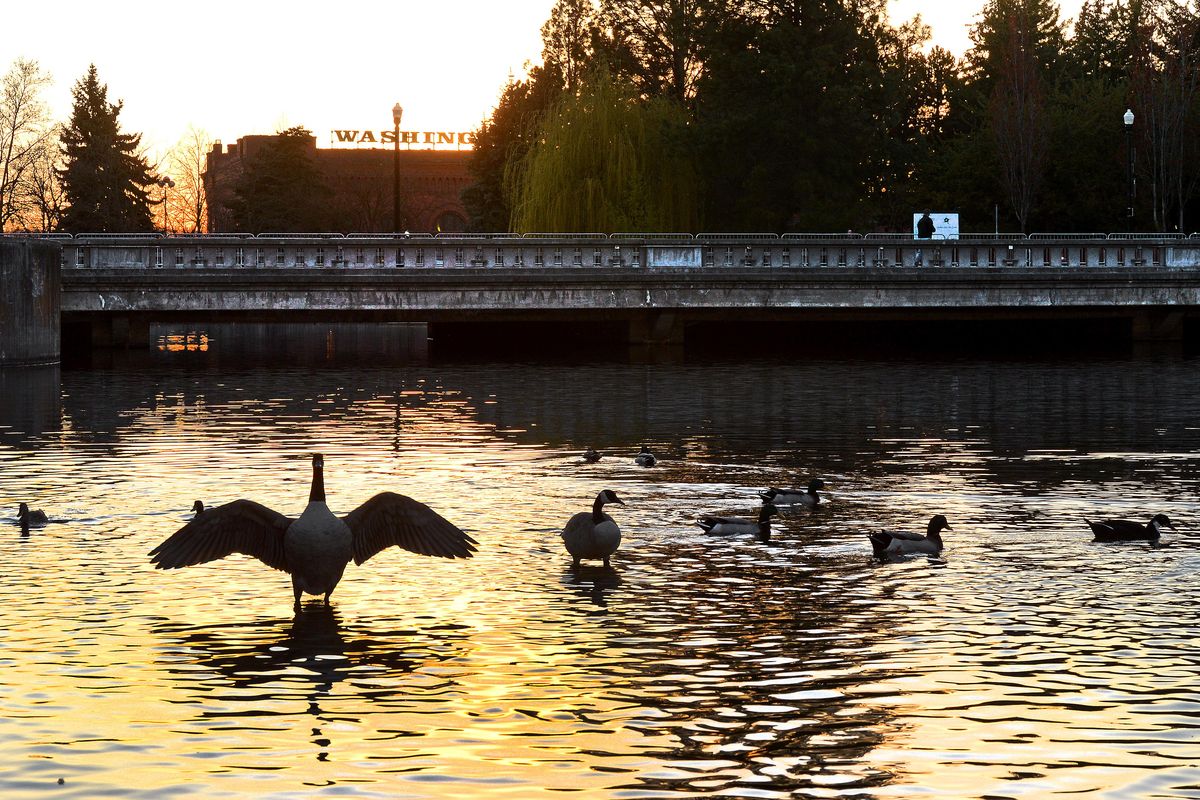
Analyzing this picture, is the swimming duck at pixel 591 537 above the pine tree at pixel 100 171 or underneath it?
underneath

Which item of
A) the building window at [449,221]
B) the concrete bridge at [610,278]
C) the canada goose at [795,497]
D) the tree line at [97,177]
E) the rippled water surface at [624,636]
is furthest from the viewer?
the building window at [449,221]

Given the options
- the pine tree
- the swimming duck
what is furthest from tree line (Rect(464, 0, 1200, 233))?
the swimming duck

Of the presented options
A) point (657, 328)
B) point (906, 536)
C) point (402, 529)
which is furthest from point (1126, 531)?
point (657, 328)

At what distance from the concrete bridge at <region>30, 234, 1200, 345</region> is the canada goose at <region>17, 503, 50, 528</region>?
112ft

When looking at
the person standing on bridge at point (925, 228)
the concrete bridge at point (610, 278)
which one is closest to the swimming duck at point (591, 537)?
the concrete bridge at point (610, 278)

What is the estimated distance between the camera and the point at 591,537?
15133 millimetres

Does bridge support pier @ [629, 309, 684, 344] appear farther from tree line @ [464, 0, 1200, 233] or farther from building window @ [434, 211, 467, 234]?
building window @ [434, 211, 467, 234]

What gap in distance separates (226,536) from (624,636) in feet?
10.5

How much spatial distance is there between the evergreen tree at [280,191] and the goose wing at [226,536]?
93562 mm

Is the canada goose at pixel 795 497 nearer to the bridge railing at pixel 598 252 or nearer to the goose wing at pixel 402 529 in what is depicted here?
the goose wing at pixel 402 529

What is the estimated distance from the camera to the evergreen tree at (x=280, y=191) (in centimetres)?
10512

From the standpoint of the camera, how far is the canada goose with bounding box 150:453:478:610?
508 inches

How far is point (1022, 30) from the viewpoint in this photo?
263 ft

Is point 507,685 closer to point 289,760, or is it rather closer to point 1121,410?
point 289,760
